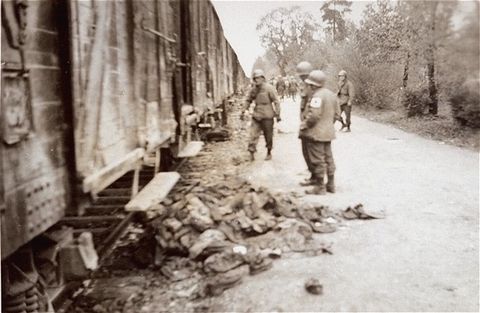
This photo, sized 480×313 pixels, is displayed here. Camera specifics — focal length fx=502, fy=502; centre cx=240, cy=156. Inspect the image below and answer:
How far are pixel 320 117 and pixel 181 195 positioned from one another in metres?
2.28

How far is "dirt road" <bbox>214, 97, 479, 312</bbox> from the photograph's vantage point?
12.6ft

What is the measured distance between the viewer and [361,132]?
1462 centimetres

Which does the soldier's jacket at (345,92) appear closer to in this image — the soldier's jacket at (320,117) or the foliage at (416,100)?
the foliage at (416,100)

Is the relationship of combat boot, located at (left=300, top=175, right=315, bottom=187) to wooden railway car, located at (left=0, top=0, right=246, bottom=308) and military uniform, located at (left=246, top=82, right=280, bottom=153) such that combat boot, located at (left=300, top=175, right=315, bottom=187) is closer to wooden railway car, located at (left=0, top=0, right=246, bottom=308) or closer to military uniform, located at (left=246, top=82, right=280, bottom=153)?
military uniform, located at (left=246, top=82, right=280, bottom=153)

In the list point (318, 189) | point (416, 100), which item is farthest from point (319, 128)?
point (416, 100)

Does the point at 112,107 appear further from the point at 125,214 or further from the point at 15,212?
the point at 125,214

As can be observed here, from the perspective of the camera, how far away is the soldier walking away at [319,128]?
703 cm

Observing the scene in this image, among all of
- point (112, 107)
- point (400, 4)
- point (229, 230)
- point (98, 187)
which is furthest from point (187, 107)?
point (400, 4)

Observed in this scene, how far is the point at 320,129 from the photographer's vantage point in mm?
7059

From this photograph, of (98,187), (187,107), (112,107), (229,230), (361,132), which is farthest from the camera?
(361,132)

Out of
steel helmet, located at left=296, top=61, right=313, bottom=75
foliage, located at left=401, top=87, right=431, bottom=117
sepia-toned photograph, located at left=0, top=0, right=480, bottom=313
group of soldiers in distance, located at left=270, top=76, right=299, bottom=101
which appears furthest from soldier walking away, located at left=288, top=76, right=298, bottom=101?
steel helmet, located at left=296, top=61, right=313, bottom=75

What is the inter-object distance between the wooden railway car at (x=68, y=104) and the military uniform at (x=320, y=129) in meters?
2.87

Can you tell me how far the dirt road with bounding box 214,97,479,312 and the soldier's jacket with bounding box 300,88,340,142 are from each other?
2.94ft

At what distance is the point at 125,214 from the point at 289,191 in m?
2.67
